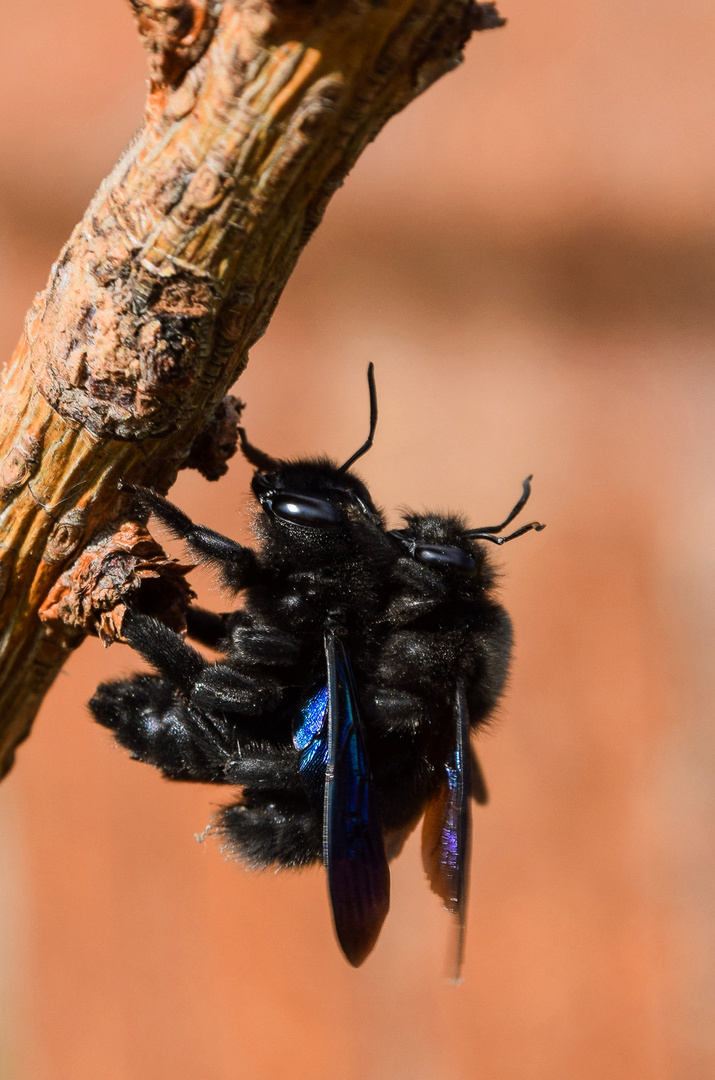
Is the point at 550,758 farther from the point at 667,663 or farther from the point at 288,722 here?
the point at 288,722

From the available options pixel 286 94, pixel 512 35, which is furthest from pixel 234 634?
pixel 512 35

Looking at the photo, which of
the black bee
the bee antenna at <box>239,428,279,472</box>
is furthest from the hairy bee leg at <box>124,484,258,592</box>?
the bee antenna at <box>239,428,279,472</box>

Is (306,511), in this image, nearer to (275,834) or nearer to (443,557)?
(443,557)

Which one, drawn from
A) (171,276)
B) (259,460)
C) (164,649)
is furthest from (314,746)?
(171,276)

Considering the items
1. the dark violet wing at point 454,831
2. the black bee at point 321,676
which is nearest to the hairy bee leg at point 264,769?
the black bee at point 321,676

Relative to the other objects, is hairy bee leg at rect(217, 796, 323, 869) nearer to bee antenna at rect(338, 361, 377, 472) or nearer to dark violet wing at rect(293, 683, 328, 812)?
dark violet wing at rect(293, 683, 328, 812)
